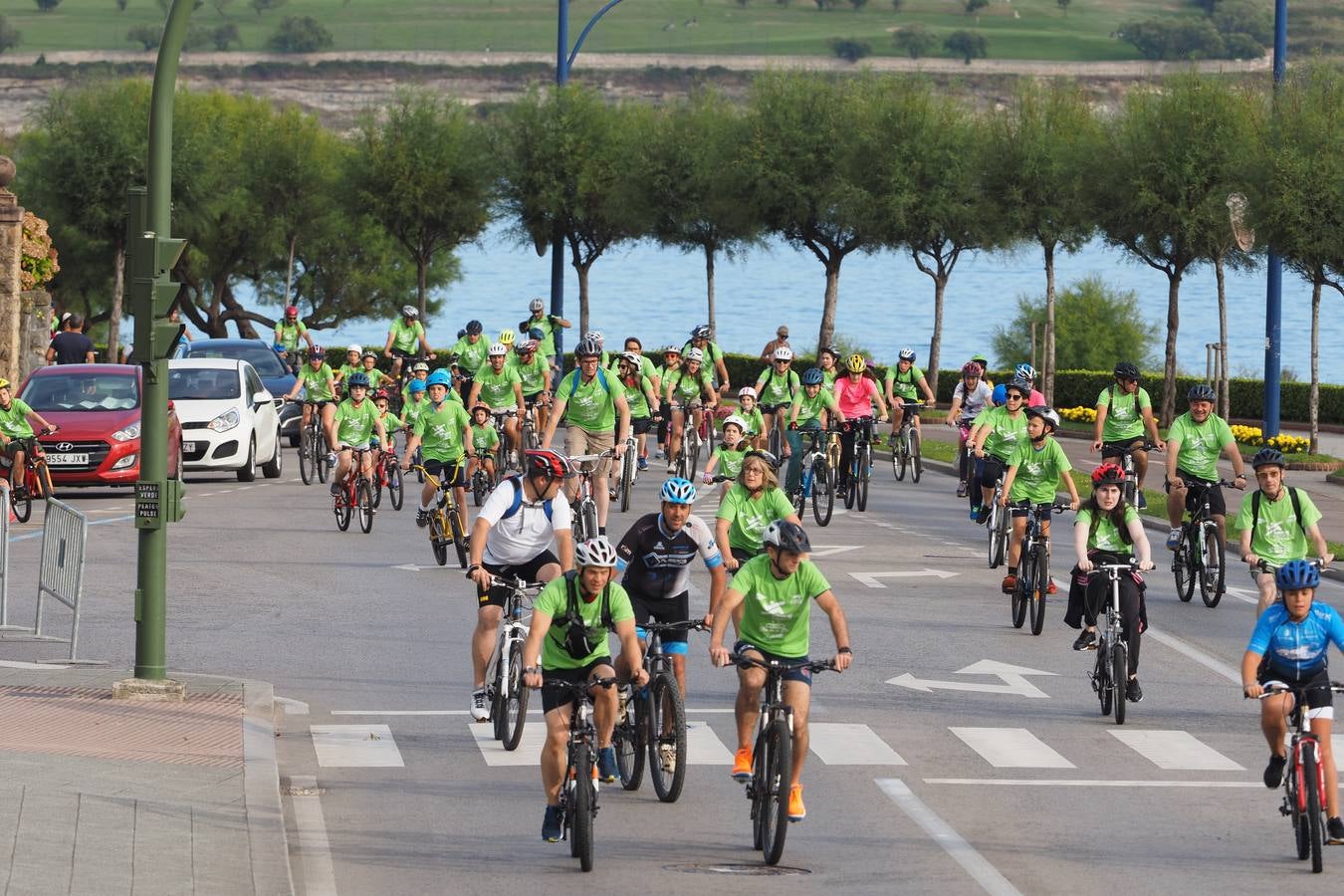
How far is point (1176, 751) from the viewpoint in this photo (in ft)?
42.3

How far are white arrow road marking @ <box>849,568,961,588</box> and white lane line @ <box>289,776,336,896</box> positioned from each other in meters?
9.90

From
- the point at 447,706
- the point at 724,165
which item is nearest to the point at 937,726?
the point at 447,706

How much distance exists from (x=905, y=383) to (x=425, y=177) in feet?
117

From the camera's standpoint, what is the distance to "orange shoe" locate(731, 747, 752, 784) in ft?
33.6

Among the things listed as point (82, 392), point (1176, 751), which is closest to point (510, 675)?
point (1176, 751)

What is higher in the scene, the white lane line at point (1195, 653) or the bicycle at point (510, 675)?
the bicycle at point (510, 675)

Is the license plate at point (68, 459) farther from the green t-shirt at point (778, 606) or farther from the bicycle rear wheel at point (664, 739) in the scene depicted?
the green t-shirt at point (778, 606)

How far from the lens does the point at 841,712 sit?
1408 centimetres

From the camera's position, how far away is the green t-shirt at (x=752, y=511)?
1429 centimetres

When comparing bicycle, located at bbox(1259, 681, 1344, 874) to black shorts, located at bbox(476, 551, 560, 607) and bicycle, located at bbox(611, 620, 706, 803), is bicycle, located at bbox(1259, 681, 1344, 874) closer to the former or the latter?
bicycle, located at bbox(611, 620, 706, 803)

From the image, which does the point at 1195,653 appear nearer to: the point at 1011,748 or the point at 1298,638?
the point at 1011,748

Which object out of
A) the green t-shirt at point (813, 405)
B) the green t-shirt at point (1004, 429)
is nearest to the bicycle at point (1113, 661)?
→ the green t-shirt at point (1004, 429)

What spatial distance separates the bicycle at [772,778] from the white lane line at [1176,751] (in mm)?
2978

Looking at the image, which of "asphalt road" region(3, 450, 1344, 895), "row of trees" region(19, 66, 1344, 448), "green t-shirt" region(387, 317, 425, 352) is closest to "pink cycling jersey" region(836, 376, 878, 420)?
"asphalt road" region(3, 450, 1344, 895)
